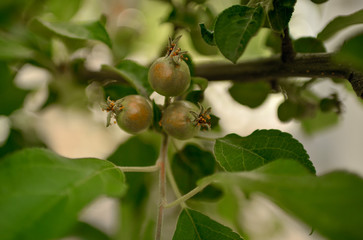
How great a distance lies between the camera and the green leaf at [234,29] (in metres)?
0.31

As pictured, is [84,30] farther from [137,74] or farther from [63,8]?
[63,8]

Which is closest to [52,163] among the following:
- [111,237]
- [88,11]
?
[111,237]

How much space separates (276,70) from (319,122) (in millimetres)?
280

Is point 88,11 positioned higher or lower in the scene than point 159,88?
lower

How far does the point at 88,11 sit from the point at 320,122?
0.80 metres

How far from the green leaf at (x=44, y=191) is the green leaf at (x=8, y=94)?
238mm

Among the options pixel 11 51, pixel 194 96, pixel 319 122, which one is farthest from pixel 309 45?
pixel 11 51

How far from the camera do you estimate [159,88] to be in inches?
13.7

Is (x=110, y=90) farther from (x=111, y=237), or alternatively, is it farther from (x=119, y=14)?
(x=119, y=14)

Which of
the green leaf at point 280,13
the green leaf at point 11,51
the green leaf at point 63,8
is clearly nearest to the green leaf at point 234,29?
the green leaf at point 280,13

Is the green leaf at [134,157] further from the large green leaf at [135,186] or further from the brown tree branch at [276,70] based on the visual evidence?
the brown tree branch at [276,70]

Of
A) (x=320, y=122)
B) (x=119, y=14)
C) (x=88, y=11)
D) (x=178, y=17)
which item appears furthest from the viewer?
(x=119, y=14)

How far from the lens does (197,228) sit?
1.20 ft

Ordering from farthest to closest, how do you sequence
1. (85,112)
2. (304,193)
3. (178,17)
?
(85,112)
(178,17)
(304,193)
